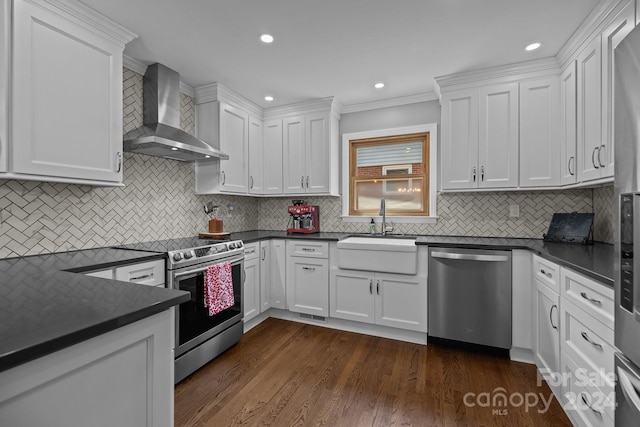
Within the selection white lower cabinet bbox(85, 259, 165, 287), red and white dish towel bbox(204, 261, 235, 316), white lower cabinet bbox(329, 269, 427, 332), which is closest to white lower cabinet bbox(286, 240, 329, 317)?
white lower cabinet bbox(329, 269, 427, 332)

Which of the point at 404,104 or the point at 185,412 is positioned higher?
the point at 404,104

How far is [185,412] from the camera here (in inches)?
71.2

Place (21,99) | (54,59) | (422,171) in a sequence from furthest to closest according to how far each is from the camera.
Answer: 1. (422,171)
2. (54,59)
3. (21,99)

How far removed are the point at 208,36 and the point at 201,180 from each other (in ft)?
4.79

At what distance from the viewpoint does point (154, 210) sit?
109 inches

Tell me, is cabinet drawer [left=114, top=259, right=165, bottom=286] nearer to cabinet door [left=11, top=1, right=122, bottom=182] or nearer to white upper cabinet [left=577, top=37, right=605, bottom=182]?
cabinet door [left=11, top=1, right=122, bottom=182]

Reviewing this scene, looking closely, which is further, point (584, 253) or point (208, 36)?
point (208, 36)

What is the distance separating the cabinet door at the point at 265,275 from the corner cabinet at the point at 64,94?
157 centimetres

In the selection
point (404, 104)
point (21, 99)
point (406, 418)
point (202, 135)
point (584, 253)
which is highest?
point (404, 104)

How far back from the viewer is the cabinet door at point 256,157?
3617 millimetres

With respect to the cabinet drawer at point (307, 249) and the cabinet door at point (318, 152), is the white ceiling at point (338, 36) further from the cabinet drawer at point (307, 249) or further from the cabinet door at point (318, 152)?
the cabinet drawer at point (307, 249)

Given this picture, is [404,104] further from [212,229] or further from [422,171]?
[212,229]

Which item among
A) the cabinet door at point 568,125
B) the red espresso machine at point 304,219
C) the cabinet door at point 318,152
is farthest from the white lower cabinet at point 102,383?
the cabinet door at point 568,125

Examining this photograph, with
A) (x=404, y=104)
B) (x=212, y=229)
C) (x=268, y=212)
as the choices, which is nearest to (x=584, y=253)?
(x=404, y=104)
